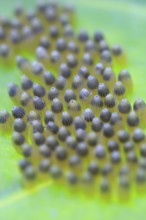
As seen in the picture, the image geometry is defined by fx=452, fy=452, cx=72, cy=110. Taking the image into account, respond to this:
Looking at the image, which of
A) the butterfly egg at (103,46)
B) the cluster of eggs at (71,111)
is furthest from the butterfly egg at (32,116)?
the butterfly egg at (103,46)

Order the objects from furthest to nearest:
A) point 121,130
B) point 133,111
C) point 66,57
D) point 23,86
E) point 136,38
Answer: point 136,38, point 66,57, point 23,86, point 133,111, point 121,130

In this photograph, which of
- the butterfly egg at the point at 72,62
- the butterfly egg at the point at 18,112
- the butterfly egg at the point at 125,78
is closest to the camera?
the butterfly egg at the point at 18,112

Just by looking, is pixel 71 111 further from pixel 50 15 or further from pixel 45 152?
pixel 50 15

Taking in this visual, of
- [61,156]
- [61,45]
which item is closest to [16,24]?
[61,45]

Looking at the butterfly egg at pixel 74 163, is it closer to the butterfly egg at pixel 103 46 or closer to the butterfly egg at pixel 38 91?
the butterfly egg at pixel 38 91

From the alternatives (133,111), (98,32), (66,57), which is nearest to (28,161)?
(133,111)

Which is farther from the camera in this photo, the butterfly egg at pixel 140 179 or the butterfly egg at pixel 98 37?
the butterfly egg at pixel 98 37

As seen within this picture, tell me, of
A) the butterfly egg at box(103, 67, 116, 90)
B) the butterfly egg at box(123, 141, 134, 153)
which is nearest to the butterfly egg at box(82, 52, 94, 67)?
the butterfly egg at box(103, 67, 116, 90)

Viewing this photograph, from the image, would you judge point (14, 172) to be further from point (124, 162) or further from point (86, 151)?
point (124, 162)
